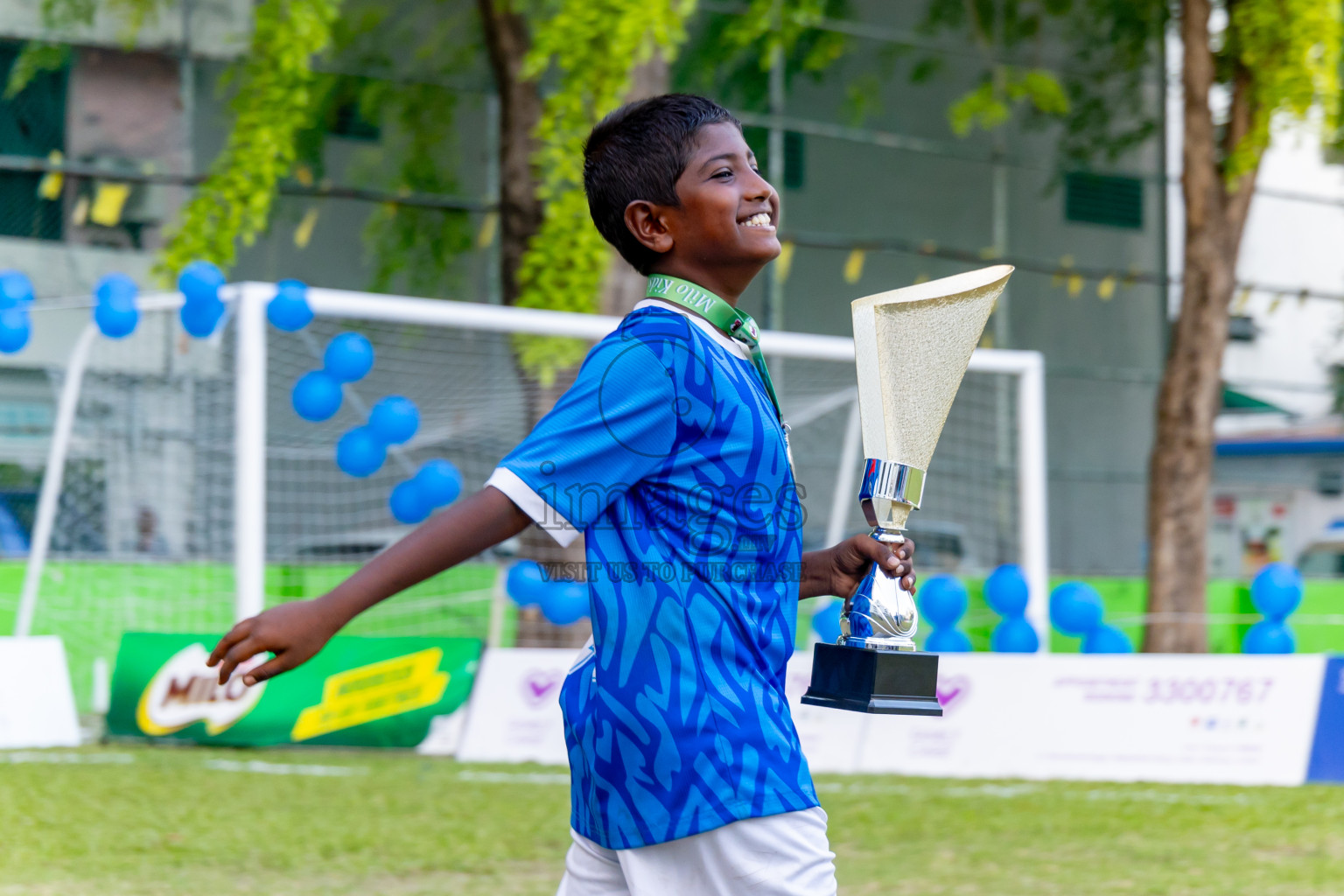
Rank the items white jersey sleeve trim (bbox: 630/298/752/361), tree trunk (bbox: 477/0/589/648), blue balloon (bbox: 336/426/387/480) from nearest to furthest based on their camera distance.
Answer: white jersey sleeve trim (bbox: 630/298/752/361), blue balloon (bbox: 336/426/387/480), tree trunk (bbox: 477/0/589/648)

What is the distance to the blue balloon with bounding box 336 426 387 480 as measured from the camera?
27.6 ft

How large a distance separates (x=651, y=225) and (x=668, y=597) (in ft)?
1.74

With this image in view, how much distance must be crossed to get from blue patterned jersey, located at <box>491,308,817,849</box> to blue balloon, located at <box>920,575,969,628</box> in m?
7.63

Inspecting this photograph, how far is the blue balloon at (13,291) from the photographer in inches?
325

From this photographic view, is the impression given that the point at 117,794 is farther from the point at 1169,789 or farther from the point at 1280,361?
the point at 1280,361

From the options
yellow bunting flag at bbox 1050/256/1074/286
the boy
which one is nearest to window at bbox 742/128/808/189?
yellow bunting flag at bbox 1050/256/1074/286

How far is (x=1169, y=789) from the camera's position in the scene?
748 cm

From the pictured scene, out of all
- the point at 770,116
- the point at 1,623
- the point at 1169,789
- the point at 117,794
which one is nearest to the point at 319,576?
the point at 1,623

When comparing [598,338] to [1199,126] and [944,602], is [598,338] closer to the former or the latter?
[944,602]

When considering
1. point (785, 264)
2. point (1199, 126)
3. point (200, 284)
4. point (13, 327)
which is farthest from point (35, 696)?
point (785, 264)

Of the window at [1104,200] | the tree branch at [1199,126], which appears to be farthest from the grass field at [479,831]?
the window at [1104,200]

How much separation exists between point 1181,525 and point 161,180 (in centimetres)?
909

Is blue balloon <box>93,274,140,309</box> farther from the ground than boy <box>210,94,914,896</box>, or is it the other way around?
blue balloon <box>93,274,140,309</box>

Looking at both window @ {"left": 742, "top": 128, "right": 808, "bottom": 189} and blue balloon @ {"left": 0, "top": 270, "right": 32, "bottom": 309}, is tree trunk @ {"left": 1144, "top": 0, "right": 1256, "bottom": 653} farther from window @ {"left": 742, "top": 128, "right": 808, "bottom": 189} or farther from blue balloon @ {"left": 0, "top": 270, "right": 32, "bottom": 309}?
blue balloon @ {"left": 0, "top": 270, "right": 32, "bottom": 309}
